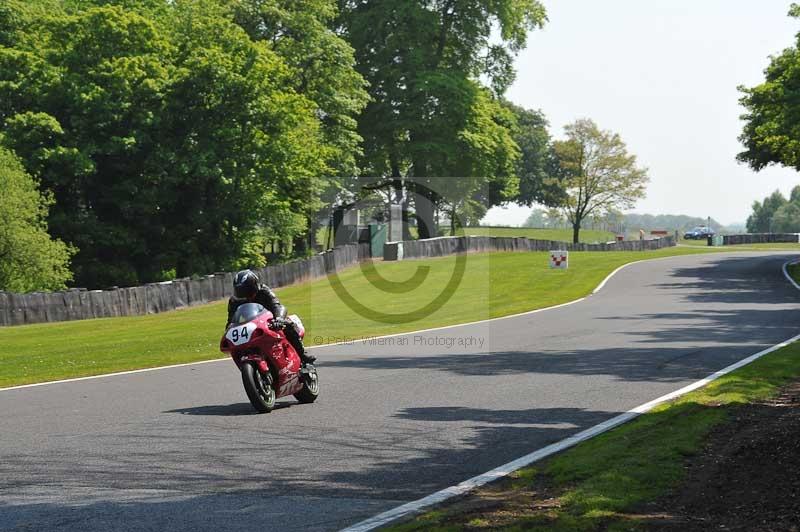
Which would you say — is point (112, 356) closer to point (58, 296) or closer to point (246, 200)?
point (58, 296)

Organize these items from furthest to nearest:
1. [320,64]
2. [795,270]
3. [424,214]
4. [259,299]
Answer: [424,214]
[320,64]
[795,270]
[259,299]

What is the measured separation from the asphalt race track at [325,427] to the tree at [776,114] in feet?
81.9

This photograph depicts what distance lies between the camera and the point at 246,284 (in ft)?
39.5

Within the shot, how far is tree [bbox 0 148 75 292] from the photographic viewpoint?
139 feet

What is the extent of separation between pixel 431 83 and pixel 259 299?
1985 inches

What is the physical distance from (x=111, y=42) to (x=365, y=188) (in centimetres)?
2329

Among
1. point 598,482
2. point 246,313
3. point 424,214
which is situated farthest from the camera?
point 424,214

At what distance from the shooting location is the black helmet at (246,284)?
12047 mm

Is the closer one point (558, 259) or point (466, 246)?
point (558, 259)

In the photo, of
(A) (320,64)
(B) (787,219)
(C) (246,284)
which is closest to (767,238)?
(A) (320,64)

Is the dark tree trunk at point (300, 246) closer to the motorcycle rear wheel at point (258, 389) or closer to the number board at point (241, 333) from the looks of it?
the motorcycle rear wheel at point (258, 389)

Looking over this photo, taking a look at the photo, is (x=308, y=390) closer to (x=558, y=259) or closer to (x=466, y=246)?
(x=558, y=259)

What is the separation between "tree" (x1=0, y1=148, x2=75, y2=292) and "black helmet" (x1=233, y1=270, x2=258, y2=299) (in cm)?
3321

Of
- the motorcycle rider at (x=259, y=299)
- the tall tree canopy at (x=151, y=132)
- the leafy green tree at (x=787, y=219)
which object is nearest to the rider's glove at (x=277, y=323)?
the motorcycle rider at (x=259, y=299)
